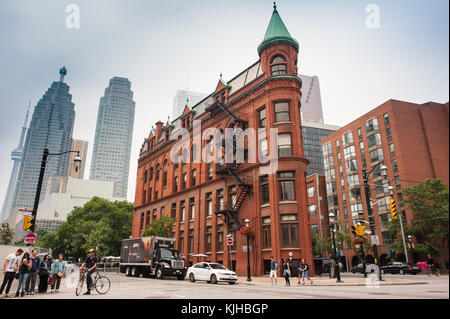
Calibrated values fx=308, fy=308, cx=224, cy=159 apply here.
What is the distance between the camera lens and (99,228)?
65.5m

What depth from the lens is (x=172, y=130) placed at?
53469mm

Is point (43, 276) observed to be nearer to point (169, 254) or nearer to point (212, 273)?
point (212, 273)

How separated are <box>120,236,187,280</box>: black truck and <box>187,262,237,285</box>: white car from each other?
2.66 m

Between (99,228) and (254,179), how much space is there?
45.8 metres

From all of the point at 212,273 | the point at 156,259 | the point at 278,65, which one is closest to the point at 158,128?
the point at 278,65

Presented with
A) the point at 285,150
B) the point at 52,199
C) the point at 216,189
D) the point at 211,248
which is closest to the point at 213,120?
the point at 216,189

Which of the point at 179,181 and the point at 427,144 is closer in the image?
the point at 427,144

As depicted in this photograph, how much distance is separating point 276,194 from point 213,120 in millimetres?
15289

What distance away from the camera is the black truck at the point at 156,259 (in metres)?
27.2

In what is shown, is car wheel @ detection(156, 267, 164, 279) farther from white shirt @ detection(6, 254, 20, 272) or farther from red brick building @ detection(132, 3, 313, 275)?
white shirt @ detection(6, 254, 20, 272)

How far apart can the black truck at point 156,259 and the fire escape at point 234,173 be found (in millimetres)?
7694

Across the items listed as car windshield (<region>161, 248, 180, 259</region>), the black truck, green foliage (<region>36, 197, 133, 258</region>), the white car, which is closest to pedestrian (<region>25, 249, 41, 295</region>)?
the white car

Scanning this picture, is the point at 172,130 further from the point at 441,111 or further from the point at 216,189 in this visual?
the point at 441,111

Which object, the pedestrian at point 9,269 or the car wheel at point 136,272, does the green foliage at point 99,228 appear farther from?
the pedestrian at point 9,269
